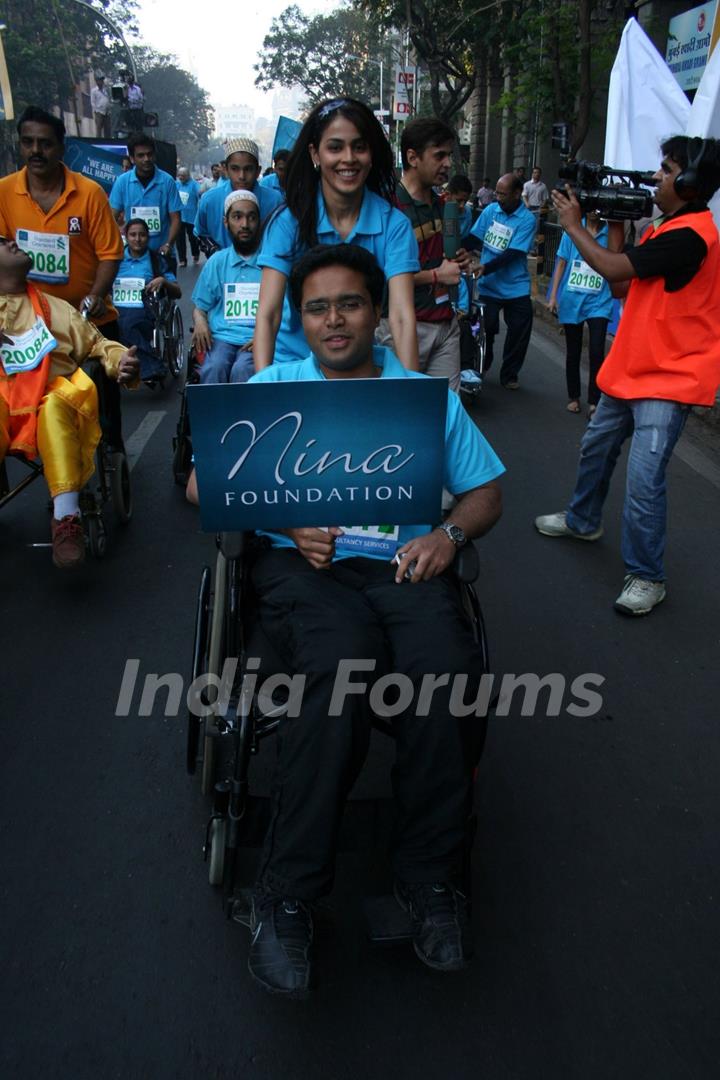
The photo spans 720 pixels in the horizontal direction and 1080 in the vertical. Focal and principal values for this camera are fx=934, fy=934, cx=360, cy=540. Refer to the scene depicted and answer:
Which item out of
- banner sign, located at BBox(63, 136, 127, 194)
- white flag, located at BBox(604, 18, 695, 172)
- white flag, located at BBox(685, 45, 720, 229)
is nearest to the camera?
white flag, located at BBox(685, 45, 720, 229)

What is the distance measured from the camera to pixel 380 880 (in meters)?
2.58

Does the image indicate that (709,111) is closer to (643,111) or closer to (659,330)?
(643,111)

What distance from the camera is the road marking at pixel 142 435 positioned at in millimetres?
6488

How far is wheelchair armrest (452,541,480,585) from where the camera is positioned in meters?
2.45

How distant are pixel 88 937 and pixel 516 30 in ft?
53.7

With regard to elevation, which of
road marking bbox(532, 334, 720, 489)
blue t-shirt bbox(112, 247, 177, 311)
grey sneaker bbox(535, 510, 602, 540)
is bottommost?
road marking bbox(532, 334, 720, 489)

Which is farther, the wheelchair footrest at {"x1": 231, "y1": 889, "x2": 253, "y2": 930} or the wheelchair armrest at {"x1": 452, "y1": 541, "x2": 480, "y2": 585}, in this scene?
the wheelchair armrest at {"x1": 452, "y1": 541, "x2": 480, "y2": 585}

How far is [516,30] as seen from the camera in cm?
1536

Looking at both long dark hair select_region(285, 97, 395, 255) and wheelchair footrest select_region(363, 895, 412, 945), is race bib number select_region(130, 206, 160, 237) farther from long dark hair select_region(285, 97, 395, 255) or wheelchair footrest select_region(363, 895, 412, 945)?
wheelchair footrest select_region(363, 895, 412, 945)

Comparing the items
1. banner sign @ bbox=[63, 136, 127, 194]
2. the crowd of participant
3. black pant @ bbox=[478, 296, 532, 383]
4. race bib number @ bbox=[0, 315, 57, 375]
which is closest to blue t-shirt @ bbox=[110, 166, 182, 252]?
the crowd of participant

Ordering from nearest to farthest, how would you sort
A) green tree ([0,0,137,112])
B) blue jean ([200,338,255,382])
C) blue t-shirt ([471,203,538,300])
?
blue jean ([200,338,255,382]) → blue t-shirt ([471,203,538,300]) → green tree ([0,0,137,112])

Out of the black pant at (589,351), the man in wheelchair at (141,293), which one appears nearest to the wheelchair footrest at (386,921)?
the black pant at (589,351)

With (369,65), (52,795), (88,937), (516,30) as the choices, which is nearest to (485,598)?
(52,795)

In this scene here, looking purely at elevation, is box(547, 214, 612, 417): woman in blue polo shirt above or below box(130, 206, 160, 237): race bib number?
below
